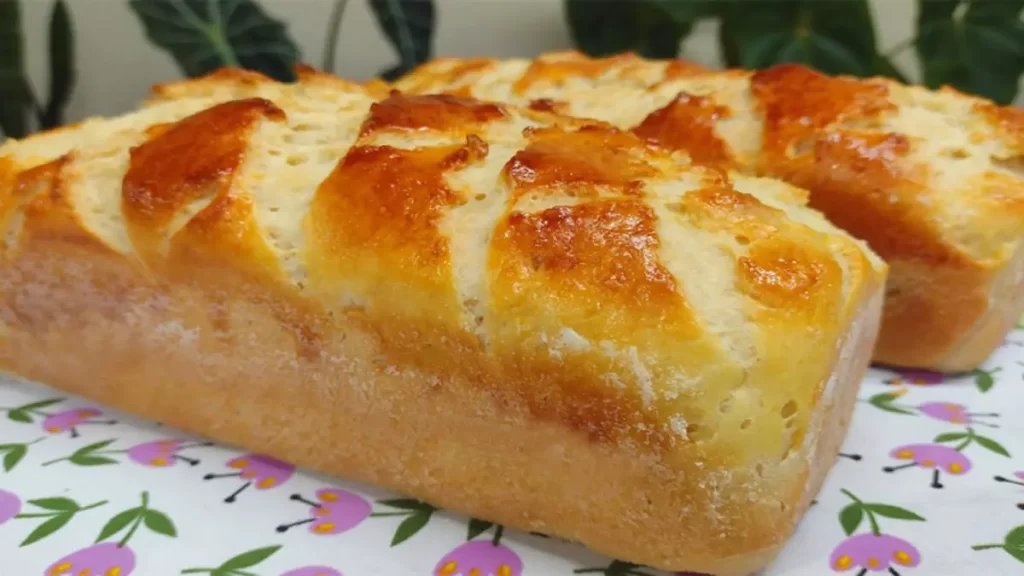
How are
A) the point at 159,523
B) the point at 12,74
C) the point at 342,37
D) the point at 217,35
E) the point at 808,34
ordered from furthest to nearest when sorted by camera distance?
1. the point at 342,37
2. the point at 12,74
3. the point at 217,35
4. the point at 808,34
5. the point at 159,523

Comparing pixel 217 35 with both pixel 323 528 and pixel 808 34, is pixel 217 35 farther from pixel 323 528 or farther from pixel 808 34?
pixel 323 528

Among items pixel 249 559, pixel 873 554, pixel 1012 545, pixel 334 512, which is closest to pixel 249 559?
pixel 249 559

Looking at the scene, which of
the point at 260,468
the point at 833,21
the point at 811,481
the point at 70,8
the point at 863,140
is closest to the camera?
the point at 811,481

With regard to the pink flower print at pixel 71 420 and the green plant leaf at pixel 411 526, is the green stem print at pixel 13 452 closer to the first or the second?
the pink flower print at pixel 71 420

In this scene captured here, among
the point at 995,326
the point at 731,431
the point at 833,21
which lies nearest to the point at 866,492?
the point at 731,431

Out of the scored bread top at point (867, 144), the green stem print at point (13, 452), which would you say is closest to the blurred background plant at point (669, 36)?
the scored bread top at point (867, 144)

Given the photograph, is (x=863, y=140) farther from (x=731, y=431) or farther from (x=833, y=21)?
(x=833, y=21)
